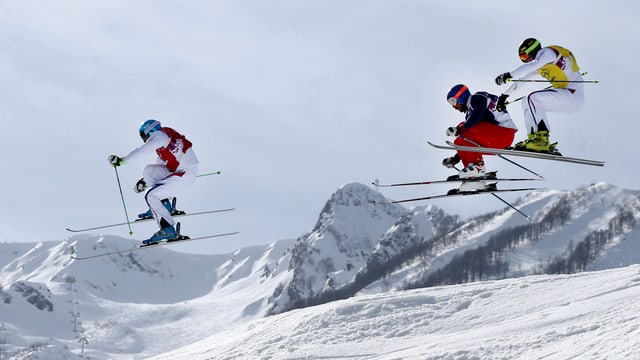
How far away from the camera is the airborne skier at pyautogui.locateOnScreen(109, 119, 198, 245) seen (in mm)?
15297

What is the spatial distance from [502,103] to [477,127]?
606mm

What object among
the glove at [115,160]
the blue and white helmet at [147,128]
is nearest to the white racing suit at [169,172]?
the blue and white helmet at [147,128]

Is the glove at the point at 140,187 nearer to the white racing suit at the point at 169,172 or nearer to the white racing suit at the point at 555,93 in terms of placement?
the white racing suit at the point at 169,172

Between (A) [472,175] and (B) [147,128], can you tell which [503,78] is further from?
(B) [147,128]

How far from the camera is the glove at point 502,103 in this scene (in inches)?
523

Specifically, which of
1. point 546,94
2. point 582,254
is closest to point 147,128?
point 546,94

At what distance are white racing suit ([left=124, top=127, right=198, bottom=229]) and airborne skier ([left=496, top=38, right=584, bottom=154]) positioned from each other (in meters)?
6.25

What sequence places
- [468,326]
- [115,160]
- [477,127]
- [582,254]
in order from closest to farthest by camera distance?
[477,127], [115,160], [468,326], [582,254]

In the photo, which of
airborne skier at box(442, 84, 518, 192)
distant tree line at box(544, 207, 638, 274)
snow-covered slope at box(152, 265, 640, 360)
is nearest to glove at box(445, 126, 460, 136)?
airborne skier at box(442, 84, 518, 192)

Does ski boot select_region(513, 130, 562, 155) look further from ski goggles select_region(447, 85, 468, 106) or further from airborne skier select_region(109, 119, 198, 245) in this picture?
airborne skier select_region(109, 119, 198, 245)

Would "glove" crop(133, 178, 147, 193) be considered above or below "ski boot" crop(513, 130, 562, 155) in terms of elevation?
above

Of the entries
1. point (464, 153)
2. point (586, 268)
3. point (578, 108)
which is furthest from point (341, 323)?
point (586, 268)

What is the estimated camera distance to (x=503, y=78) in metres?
12.7

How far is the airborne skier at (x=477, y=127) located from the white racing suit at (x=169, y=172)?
5362 mm
